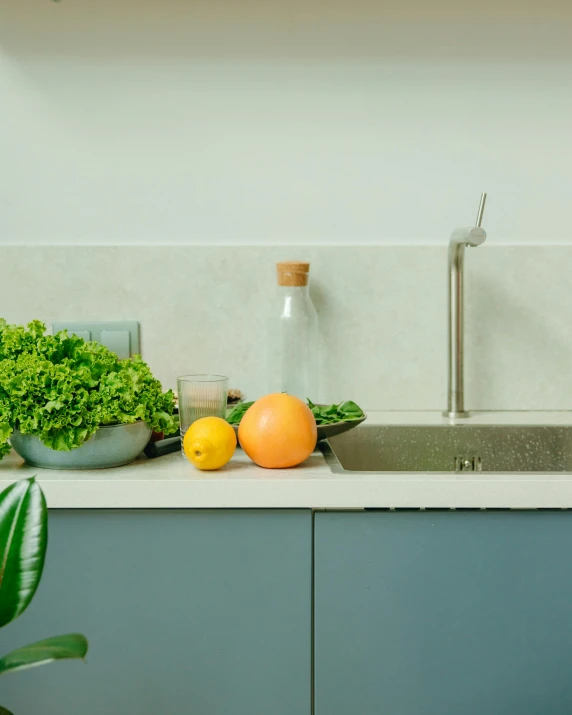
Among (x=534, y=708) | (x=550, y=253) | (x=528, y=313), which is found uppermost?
(x=550, y=253)

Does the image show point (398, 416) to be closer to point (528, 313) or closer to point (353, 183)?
point (528, 313)

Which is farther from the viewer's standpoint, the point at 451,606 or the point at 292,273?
the point at 292,273

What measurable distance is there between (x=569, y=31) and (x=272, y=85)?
646 mm

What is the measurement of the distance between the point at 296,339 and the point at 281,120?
1.55ft

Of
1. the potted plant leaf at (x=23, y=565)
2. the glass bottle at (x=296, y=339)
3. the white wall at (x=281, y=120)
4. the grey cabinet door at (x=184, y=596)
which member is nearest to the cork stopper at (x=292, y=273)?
the glass bottle at (x=296, y=339)

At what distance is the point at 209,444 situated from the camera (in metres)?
1.05

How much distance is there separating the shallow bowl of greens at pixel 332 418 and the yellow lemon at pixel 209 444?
15 centimetres

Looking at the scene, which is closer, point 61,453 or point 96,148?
point 61,453

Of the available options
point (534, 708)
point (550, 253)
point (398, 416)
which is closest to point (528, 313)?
point (550, 253)

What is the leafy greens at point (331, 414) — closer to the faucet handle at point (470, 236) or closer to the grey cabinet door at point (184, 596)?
the grey cabinet door at point (184, 596)

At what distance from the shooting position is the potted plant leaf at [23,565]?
0.35 metres

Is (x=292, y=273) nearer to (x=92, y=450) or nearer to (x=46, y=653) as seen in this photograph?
(x=92, y=450)

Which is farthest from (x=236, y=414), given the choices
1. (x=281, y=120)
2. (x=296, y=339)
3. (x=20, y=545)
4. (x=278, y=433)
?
(x=20, y=545)

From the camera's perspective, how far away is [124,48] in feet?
5.15
